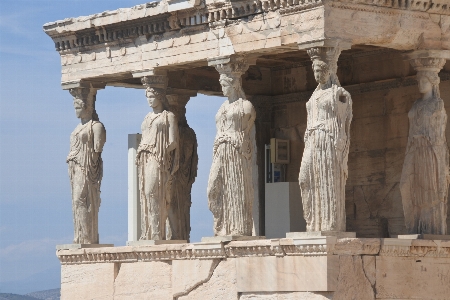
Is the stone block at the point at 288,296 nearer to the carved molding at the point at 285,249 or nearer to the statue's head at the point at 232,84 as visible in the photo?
the carved molding at the point at 285,249

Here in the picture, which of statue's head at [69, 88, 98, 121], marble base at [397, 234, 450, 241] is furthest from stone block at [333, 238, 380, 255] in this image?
statue's head at [69, 88, 98, 121]

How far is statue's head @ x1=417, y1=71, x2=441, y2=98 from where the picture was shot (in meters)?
21.6

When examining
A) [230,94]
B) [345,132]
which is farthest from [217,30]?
→ [345,132]

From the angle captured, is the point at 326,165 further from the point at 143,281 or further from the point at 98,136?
the point at 98,136

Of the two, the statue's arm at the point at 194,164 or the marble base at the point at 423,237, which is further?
the statue's arm at the point at 194,164

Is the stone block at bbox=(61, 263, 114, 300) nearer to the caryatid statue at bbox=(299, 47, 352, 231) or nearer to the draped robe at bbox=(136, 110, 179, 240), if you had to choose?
the draped robe at bbox=(136, 110, 179, 240)

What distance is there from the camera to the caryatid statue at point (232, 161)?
21641mm

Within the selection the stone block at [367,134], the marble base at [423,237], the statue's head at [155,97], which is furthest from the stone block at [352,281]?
the statue's head at [155,97]

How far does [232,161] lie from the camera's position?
21672 millimetres

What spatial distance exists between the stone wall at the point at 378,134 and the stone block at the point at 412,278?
1.86 m

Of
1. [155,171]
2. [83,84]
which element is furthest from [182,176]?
[83,84]

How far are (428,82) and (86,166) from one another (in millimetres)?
5165

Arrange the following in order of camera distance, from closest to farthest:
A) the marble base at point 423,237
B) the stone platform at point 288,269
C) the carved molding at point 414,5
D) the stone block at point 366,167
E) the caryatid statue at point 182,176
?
the stone platform at point 288,269 → the carved molding at point 414,5 → the marble base at point 423,237 → the stone block at point 366,167 → the caryatid statue at point 182,176

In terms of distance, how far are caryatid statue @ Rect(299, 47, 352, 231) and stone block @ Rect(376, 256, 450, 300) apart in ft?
2.65
